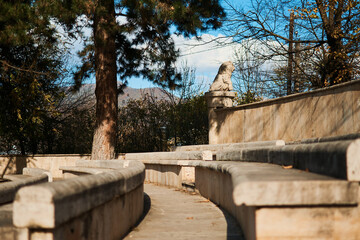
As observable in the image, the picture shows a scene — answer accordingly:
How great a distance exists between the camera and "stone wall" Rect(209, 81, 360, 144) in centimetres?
853

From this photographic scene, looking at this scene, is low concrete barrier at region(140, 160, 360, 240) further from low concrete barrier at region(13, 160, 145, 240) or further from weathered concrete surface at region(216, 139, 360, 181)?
low concrete barrier at region(13, 160, 145, 240)

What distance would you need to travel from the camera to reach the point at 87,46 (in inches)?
599

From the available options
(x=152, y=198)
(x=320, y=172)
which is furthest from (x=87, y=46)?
(x=320, y=172)

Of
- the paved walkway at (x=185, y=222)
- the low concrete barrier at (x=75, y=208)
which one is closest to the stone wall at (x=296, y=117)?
the paved walkway at (x=185, y=222)

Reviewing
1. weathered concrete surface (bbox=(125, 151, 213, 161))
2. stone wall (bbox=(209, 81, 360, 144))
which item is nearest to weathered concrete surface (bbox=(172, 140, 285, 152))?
stone wall (bbox=(209, 81, 360, 144))

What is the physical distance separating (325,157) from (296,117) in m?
7.44

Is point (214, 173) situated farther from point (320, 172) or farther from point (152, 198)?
point (320, 172)

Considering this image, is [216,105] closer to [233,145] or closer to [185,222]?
[233,145]

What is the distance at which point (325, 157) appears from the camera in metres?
3.29

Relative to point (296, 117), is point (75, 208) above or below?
below

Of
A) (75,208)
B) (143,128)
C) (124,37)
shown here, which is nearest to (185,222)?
(75,208)

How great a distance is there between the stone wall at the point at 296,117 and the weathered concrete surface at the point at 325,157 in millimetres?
3826

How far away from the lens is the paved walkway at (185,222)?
5203 mm

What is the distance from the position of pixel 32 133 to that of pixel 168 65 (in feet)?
23.6
